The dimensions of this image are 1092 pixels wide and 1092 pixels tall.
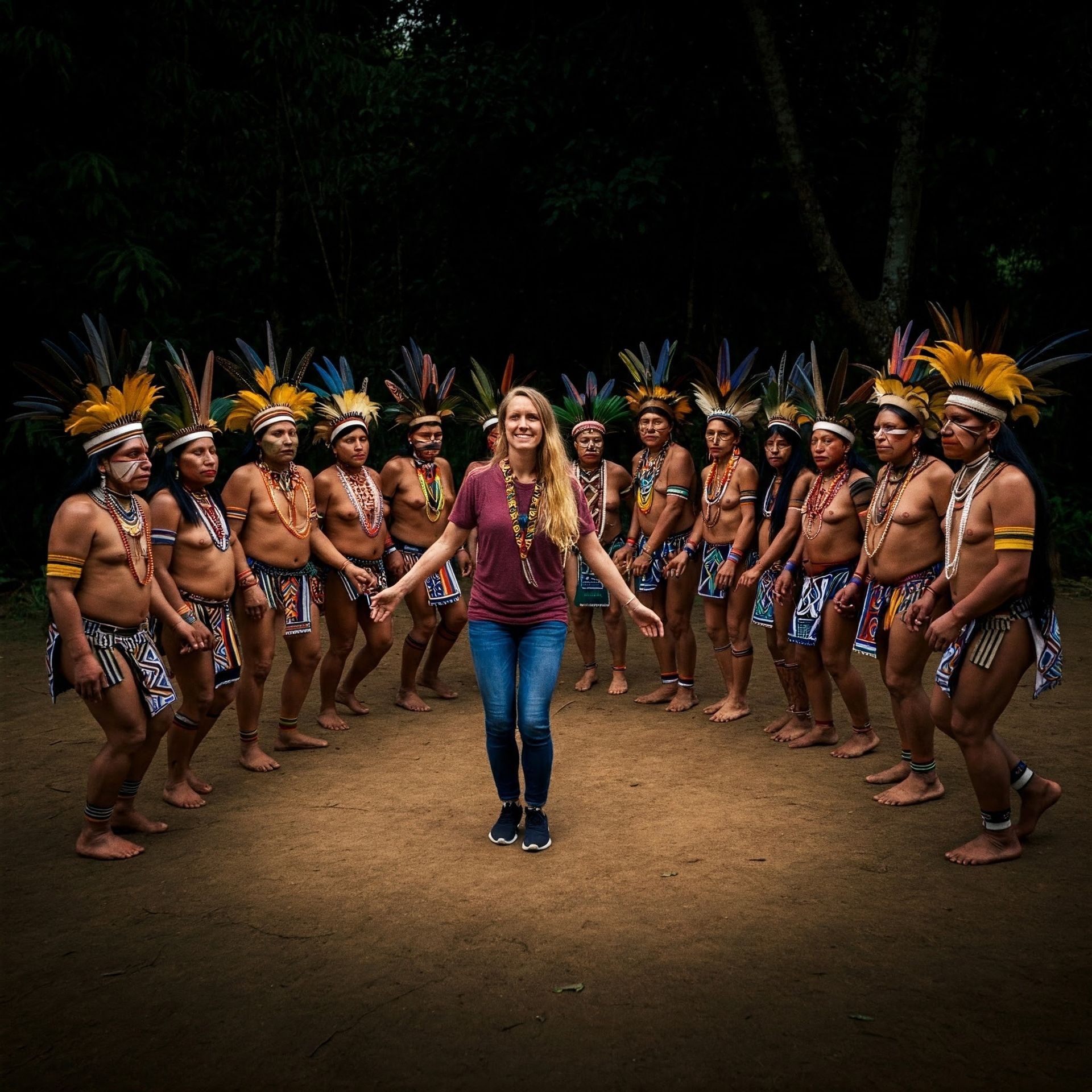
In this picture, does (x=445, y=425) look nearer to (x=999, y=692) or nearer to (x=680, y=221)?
(x=680, y=221)

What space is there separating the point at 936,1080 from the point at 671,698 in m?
4.19

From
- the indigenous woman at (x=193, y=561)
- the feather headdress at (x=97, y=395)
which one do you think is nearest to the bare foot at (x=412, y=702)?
the indigenous woman at (x=193, y=561)

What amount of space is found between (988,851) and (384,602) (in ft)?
8.62

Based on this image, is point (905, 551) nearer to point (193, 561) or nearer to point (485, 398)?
point (193, 561)

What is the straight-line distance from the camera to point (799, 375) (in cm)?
621

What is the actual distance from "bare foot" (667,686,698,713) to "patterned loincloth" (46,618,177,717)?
3.27 meters

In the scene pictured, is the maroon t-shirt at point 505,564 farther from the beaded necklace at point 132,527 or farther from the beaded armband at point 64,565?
the beaded armband at point 64,565

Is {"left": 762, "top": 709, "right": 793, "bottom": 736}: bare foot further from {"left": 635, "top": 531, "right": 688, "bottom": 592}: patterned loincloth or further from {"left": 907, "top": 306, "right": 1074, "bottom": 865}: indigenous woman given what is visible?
{"left": 907, "top": 306, "right": 1074, "bottom": 865}: indigenous woman

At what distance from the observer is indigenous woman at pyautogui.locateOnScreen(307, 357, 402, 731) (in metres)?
6.42

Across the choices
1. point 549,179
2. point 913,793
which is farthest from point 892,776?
point 549,179

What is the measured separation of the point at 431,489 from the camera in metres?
6.97

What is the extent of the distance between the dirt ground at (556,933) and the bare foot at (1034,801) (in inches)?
3.8

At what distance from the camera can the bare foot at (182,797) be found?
5.22 m

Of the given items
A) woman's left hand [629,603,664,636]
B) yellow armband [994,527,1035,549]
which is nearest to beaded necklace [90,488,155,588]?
woman's left hand [629,603,664,636]
